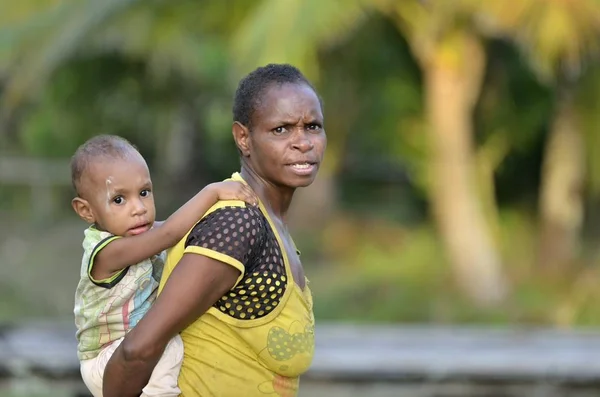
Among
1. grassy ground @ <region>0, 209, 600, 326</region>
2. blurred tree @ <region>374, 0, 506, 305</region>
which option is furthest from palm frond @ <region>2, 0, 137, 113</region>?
blurred tree @ <region>374, 0, 506, 305</region>

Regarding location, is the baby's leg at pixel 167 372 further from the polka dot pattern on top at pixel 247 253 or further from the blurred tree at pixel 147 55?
the blurred tree at pixel 147 55

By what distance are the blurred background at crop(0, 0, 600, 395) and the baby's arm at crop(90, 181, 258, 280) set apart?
5.32 metres

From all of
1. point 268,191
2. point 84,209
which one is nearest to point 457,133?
point 268,191

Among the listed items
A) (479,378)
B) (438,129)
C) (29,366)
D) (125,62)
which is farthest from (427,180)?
(29,366)

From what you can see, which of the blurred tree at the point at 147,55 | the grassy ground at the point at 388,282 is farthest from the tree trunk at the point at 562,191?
the blurred tree at the point at 147,55

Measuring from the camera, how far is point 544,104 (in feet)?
39.4

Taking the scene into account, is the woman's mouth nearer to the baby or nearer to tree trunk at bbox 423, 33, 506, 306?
the baby

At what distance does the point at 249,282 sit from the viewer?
2.27 meters

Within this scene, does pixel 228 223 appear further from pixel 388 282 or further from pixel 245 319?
pixel 388 282

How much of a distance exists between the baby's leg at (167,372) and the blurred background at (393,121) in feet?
17.8

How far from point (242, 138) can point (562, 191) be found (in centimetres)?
870

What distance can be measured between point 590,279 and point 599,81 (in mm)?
1988

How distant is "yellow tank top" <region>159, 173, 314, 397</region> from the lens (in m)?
2.26

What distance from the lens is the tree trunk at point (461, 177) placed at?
988 centimetres
